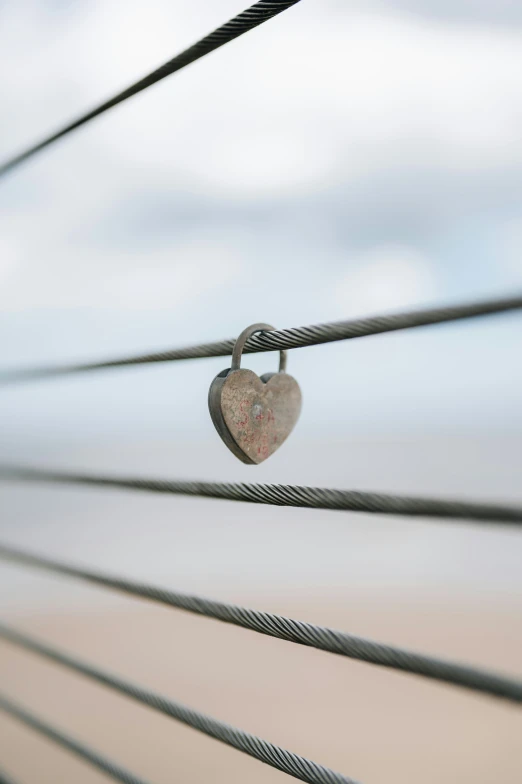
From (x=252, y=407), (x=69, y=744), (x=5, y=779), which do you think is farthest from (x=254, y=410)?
(x=5, y=779)

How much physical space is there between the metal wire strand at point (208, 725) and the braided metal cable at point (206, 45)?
0.54m

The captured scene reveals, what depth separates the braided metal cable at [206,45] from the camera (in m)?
0.53

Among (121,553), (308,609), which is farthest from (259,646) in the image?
(121,553)

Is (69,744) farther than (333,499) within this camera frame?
Yes

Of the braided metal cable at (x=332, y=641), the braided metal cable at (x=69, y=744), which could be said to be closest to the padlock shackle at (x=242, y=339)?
the braided metal cable at (x=332, y=641)

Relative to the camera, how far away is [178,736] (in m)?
2.89

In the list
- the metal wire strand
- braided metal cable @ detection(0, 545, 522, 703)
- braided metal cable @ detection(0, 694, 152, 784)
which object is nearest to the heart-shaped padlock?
braided metal cable @ detection(0, 545, 522, 703)

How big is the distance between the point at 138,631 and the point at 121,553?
215 cm

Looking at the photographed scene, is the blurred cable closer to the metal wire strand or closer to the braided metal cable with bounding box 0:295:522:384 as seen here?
the metal wire strand

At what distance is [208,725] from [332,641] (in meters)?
0.22

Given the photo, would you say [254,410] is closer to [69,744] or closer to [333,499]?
[333,499]

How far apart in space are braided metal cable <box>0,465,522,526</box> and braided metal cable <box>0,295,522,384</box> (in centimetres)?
11

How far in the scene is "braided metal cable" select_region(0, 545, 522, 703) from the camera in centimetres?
43

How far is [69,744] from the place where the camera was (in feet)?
2.98
